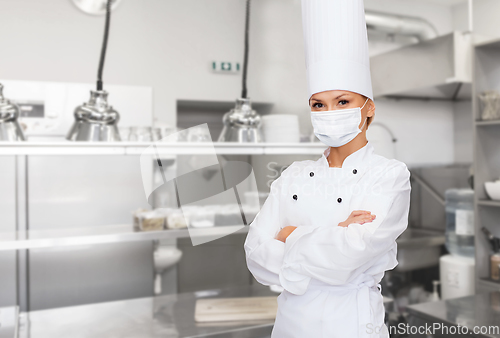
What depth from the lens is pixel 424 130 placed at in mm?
3715

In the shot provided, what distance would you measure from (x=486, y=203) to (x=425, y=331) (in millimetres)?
993

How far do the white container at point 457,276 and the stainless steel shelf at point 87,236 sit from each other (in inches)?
56.1

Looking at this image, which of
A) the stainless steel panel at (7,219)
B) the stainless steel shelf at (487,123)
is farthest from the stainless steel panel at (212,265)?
the stainless steel shelf at (487,123)

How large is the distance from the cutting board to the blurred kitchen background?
19mm

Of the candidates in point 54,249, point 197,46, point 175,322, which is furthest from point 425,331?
point 197,46

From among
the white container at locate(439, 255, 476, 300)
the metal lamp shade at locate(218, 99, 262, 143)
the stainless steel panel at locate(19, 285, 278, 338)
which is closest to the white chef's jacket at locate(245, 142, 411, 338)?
the stainless steel panel at locate(19, 285, 278, 338)

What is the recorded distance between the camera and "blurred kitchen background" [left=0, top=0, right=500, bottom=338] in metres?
1.83

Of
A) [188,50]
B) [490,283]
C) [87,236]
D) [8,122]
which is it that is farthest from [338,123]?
[188,50]

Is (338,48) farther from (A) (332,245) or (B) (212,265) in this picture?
(B) (212,265)

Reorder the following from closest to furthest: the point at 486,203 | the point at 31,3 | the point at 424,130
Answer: the point at 486,203 → the point at 31,3 → the point at 424,130

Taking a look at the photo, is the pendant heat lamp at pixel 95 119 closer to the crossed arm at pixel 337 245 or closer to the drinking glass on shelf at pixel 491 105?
the crossed arm at pixel 337 245

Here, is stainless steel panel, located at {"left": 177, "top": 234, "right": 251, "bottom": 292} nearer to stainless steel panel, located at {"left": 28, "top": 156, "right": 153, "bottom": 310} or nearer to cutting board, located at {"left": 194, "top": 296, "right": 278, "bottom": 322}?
stainless steel panel, located at {"left": 28, "top": 156, "right": 153, "bottom": 310}

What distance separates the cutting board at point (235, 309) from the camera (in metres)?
1.79

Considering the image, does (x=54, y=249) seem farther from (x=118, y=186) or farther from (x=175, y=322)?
(x=175, y=322)
